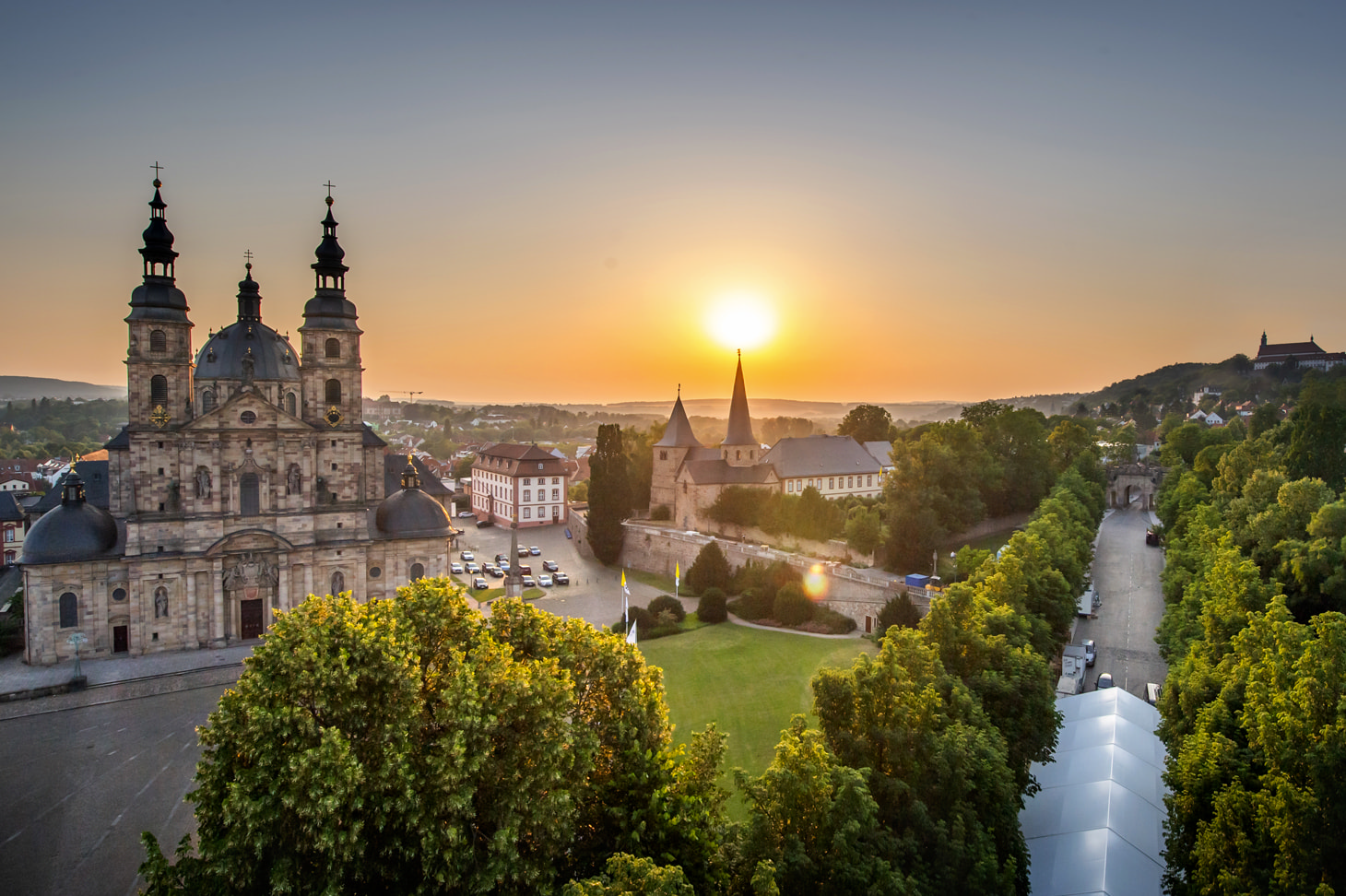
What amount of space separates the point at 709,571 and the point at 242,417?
2785cm

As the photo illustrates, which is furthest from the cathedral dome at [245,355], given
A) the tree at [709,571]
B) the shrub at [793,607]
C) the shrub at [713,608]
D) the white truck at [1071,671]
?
the white truck at [1071,671]

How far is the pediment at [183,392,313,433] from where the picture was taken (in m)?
Answer: 36.6

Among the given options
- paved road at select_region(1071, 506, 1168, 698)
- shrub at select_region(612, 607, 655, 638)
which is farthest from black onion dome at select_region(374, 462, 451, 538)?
paved road at select_region(1071, 506, 1168, 698)

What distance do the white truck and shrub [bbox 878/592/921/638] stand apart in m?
6.67

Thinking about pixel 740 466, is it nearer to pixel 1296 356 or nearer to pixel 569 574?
pixel 569 574

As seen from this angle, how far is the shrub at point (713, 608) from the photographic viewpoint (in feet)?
145

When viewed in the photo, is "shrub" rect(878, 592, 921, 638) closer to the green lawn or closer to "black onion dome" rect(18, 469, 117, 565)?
the green lawn

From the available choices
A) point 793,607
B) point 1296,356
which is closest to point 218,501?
point 793,607

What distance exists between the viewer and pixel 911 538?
49.1 m

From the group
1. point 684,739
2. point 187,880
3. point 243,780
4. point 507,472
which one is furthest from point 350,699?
point 507,472

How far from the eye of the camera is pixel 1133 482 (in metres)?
96.9

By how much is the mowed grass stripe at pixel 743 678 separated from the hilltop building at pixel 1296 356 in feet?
563

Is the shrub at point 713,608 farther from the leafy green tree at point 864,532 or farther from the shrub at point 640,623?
the leafy green tree at point 864,532

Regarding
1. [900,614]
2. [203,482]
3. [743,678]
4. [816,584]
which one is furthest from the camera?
[816,584]
